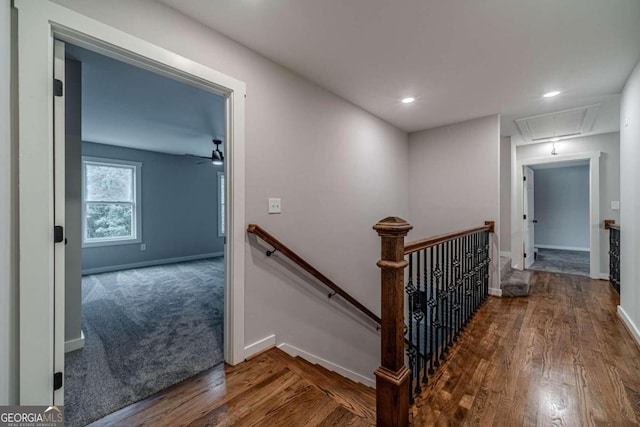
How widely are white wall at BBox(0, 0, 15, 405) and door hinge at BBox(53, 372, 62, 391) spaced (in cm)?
15

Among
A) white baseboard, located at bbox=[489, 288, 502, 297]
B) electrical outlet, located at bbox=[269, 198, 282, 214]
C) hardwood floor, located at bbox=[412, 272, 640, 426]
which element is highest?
electrical outlet, located at bbox=[269, 198, 282, 214]

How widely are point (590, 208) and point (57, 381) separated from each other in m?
6.42

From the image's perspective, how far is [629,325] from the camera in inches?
93.4

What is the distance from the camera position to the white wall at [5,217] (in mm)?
1039

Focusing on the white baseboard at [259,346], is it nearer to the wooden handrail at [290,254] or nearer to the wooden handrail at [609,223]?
the wooden handrail at [290,254]

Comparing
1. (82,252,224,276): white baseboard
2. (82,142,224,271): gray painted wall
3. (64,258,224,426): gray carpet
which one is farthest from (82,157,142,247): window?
(64,258,224,426): gray carpet

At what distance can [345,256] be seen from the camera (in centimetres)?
300

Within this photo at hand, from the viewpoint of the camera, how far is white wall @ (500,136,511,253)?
439cm

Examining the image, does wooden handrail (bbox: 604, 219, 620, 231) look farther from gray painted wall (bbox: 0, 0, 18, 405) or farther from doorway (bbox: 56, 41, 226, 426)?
gray painted wall (bbox: 0, 0, 18, 405)

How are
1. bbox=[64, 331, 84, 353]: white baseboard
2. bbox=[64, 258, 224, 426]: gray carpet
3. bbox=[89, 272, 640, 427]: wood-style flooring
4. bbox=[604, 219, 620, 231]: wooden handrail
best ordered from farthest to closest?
bbox=[604, 219, 620, 231]: wooden handrail → bbox=[64, 331, 84, 353]: white baseboard → bbox=[64, 258, 224, 426]: gray carpet → bbox=[89, 272, 640, 427]: wood-style flooring

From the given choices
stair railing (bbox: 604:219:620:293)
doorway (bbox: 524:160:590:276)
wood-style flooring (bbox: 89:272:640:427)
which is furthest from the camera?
doorway (bbox: 524:160:590:276)

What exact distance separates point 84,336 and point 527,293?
15.5 feet

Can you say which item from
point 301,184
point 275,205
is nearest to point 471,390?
point 275,205

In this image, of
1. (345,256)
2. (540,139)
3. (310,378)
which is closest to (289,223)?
(345,256)
